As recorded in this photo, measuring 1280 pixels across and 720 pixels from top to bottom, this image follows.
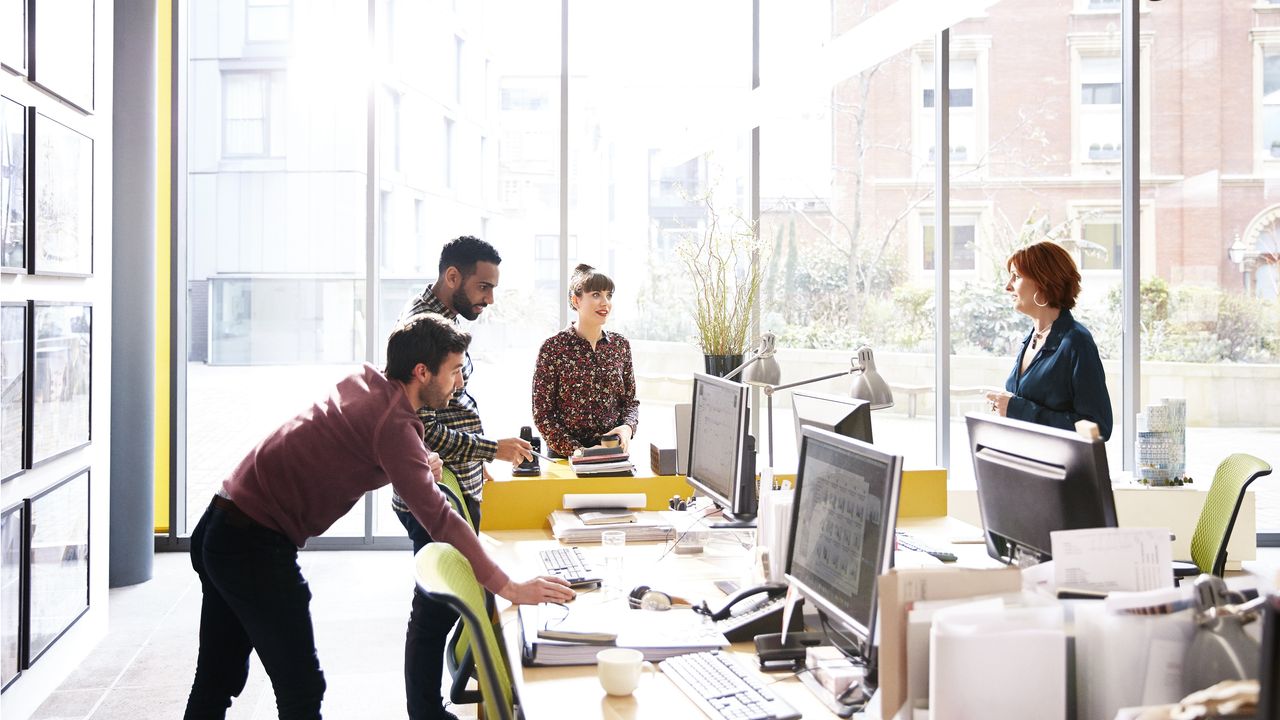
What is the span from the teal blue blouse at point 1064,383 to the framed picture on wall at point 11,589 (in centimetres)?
362

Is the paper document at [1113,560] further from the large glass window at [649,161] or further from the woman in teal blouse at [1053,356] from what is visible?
the large glass window at [649,161]

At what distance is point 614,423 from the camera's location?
170 inches

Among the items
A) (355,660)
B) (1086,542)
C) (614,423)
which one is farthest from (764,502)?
(355,660)

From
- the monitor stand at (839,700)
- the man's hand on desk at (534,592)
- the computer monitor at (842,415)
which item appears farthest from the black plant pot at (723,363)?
the monitor stand at (839,700)

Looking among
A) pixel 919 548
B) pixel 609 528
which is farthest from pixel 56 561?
pixel 919 548

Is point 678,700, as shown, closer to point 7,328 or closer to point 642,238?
point 7,328

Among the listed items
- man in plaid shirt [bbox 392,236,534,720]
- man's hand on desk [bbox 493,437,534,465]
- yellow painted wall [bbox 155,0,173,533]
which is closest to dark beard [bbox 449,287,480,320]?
man in plaid shirt [bbox 392,236,534,720]

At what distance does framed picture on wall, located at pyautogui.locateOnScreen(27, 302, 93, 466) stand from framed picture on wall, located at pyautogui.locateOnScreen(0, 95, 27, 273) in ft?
0.84

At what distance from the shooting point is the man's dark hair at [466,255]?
139 inches

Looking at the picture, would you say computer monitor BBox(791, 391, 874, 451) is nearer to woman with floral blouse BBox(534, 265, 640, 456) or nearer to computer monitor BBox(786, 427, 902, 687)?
computer monitor BBox(786, 427, 902, 687)

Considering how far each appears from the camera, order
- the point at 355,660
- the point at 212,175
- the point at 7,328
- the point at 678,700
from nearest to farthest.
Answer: the point at 678,700 < the point at 7,328 < the point at 355,660 < the point at 212,175

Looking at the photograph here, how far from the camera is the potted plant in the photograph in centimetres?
543

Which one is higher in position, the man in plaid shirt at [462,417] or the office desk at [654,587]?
the man in plaid shirt at [462,417]

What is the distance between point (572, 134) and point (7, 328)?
354 centimetres
